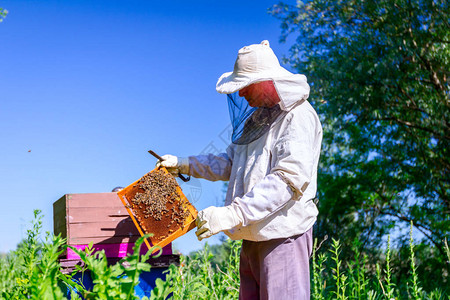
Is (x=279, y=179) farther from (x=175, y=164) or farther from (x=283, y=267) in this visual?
(x=175, y=164)

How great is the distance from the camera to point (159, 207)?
10.1 feet

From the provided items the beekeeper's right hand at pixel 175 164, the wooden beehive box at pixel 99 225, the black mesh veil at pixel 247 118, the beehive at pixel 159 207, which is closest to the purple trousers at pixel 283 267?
the beehive at pixel 159 207

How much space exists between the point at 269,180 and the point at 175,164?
96 centimetres

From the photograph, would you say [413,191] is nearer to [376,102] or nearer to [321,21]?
[376,102]

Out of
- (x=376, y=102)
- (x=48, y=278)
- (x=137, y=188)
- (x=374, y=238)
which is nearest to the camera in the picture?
(x=48, y=278)

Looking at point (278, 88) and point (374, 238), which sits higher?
point (278, 88)

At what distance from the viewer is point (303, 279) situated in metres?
2.85

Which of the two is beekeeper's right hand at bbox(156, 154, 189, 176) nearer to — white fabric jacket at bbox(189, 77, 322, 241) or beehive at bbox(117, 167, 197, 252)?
beehive at bbox(117, 167, 197, 252)

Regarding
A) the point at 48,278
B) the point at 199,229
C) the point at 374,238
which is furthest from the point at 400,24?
the point at 48,278

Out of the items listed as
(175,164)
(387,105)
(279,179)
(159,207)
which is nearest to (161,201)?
(159,207)

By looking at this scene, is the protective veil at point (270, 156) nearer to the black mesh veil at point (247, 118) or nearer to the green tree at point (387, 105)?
the black mesh veil at point (247, 118)

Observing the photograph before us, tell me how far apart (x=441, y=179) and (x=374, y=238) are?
186 centimetres

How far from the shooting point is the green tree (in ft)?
29.9

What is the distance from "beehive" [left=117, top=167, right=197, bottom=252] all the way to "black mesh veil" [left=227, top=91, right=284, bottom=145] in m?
0.54
